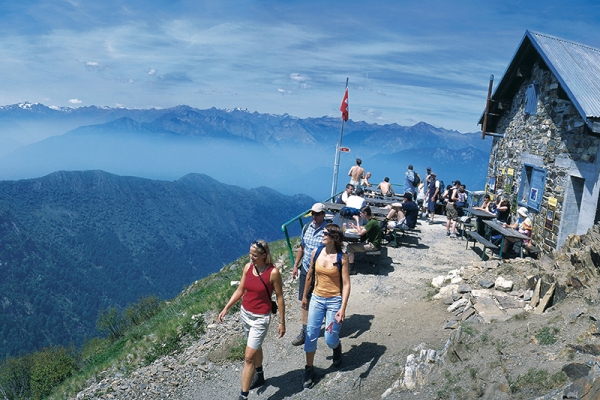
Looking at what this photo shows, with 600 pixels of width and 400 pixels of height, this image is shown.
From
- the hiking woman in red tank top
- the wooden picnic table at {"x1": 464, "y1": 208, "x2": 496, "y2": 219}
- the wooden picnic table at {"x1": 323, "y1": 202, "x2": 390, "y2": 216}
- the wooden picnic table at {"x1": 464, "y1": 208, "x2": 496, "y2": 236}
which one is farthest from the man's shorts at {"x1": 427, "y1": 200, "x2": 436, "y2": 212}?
the hiking woman in red tank top

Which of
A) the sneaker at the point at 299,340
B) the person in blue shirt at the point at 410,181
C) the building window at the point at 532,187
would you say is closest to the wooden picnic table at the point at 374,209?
the building window at the point at 532,187

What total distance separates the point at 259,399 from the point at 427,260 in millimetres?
6566

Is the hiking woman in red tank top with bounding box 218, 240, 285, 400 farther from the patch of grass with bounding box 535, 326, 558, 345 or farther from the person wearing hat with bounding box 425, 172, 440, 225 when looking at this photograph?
the person wearing hat with bounding box 425, 172, 440, 225

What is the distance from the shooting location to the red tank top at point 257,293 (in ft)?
18.1

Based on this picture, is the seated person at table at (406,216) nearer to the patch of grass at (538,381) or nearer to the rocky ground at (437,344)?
the rocky ground at (437,344)

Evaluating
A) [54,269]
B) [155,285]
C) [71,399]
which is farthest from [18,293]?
[71,399]

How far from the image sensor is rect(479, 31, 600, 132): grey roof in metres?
10.5

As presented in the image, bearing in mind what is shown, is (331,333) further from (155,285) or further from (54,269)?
(155,285)

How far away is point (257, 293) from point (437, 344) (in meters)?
2.79

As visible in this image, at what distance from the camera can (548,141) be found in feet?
39.8

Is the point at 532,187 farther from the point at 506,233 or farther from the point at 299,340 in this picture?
the point at 299,340

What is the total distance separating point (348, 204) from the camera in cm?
1252

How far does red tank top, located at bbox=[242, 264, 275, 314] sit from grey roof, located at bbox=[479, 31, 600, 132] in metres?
8.48

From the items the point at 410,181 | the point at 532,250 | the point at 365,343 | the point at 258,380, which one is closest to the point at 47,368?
the point at 410,181
